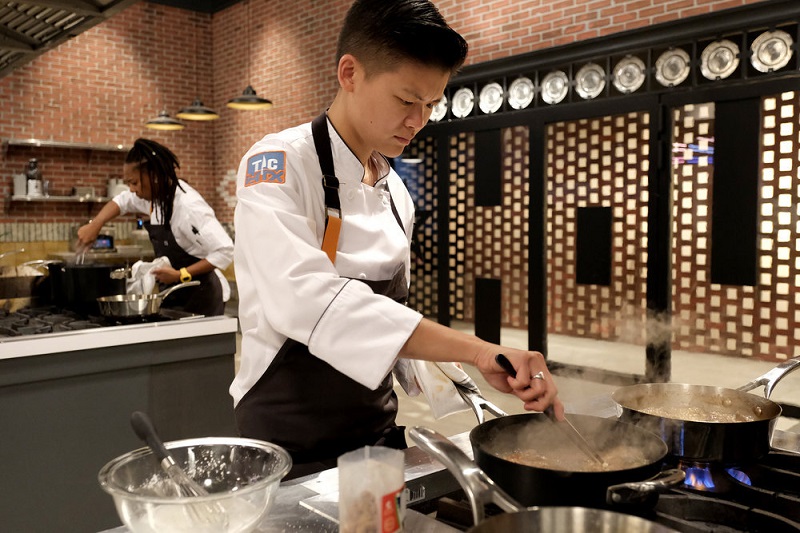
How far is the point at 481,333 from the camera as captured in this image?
5953 millimetres

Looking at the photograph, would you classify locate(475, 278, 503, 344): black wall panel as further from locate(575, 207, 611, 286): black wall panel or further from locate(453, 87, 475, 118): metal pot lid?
locate(453, 87, 475, 118): metal pot lid

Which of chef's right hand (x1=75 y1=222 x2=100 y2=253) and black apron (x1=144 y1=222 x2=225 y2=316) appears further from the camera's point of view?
black apron (x1=144 y1=222 x2=225 y2=316)

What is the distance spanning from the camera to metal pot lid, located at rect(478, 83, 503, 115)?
5727 millimetres

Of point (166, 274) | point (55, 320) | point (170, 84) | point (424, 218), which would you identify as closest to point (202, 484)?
point (55, 320)

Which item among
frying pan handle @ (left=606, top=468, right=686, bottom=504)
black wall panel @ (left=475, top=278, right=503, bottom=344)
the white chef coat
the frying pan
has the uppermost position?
the white chef coat

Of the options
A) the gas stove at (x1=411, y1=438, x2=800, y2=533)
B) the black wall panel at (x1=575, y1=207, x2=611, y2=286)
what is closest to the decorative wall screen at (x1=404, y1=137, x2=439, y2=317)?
the black wall panel at (x1=575, y1=207, x2=611, y2=286)

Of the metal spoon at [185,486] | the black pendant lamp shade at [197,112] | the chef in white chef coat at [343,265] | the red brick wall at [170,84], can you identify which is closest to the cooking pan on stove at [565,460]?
the chef in white chef coat at [343,265]

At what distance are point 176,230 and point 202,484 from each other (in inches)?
113

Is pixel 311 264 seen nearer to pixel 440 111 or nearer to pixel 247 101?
pixel 440 111

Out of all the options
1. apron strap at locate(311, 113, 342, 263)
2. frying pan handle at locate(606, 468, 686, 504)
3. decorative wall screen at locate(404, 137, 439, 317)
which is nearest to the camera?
frying pan handle at locate(606, 468, 686, 504)

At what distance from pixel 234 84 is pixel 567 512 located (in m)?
9.30

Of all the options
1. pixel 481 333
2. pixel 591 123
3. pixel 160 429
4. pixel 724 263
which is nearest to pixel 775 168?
pixel 724 263

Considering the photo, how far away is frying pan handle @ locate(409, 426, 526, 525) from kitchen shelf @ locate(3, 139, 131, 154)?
8.57 meters

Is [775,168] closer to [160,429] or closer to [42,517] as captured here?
[160,429]
